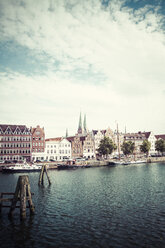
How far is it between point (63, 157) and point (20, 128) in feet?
97.7

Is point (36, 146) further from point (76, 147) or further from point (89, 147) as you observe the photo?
point (89, 147)

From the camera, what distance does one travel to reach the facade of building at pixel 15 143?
9644 centimetres

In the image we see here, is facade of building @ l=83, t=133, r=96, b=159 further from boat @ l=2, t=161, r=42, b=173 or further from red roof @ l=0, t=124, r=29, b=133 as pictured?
boat @ l=2, t=161, r=42, b=173

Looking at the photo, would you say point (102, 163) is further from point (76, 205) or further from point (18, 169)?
point (76, 205)

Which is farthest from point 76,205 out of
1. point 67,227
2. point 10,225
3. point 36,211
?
point 10,225

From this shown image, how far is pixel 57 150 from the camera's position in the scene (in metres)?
112

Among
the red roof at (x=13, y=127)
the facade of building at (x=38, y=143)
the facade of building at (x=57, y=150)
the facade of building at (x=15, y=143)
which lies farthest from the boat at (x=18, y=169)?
the facade of building at (x=57, y=150)

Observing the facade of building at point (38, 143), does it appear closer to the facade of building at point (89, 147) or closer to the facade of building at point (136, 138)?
the facade of building at point (89, 147)

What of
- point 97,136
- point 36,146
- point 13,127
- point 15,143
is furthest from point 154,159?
point 13,127

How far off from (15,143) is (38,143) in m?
12.0

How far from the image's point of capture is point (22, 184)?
22.6m

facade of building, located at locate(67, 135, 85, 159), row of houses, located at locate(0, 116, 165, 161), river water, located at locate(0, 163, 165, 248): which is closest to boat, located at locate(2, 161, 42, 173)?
row of houses, located at locate(0, 116, 165, 161)

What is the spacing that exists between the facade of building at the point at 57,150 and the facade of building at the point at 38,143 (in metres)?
3.14

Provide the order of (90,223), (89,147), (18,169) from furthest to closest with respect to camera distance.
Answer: (89,147) → (18,169) → (90,223)
